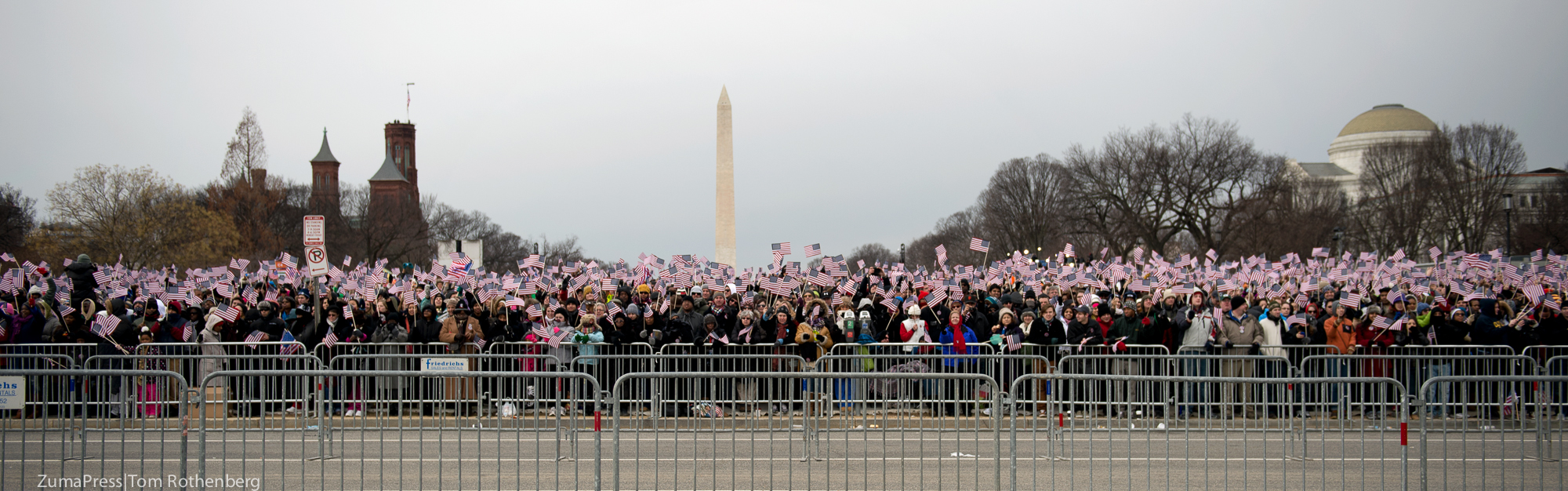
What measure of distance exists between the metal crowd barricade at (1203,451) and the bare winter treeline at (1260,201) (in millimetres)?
41814

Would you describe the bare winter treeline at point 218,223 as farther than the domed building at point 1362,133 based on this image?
No

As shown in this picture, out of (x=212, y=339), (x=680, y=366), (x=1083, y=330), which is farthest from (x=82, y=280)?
(x=1083, y=330)

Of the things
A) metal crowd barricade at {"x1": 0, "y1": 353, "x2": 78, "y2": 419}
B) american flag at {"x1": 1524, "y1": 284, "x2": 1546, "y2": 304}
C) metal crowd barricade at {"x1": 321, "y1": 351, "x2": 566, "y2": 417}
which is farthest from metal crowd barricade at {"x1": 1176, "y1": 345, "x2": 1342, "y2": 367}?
metal crowd barricade at {"x1": 0, "y1": 353, "x2": 78, "y2": 419}

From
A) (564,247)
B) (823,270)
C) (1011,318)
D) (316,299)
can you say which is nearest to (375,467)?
(316,299)

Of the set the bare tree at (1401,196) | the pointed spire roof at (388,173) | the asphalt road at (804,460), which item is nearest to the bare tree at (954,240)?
the bare tree at (1401,196)

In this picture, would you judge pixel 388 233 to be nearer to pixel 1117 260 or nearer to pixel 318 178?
pixel 1117 260

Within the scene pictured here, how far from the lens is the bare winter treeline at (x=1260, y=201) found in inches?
1949

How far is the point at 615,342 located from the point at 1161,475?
6178mm

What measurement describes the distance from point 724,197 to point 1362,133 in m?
83.2

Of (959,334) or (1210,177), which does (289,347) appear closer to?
(959,334)

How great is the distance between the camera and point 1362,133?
99000mm

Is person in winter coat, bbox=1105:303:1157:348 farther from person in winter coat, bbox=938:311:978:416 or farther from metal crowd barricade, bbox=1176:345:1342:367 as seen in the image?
person in winter coat, bbox=938:311:978:416

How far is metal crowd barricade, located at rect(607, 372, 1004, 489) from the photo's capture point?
24.5 ft

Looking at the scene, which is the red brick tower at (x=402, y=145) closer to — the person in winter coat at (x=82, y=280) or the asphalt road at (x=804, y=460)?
the person in winter coat at (x=82, y=280)
